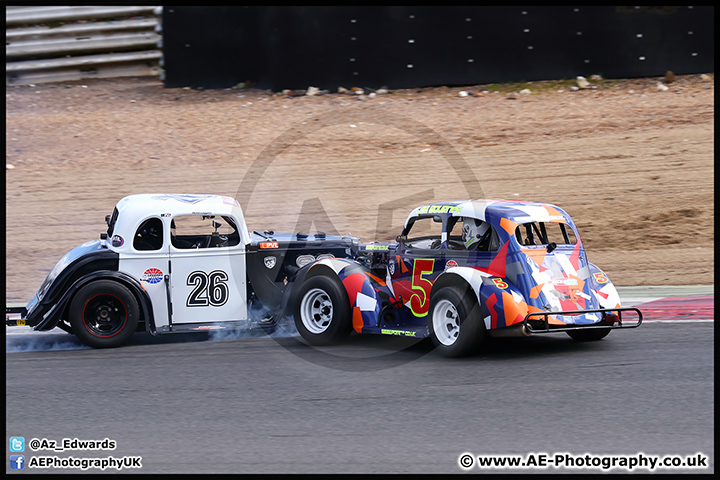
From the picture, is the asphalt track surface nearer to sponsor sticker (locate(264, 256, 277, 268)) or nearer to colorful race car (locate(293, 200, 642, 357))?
colorful race car (locate(293, 200, 642, 357))

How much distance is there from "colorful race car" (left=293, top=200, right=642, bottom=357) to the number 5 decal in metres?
0.01

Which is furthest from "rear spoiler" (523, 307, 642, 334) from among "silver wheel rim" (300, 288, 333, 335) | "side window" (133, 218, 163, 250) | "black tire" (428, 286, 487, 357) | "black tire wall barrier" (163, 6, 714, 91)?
"black tire wall barrier" (163, 6, 714, 91)

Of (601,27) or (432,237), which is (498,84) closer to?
(601,27)

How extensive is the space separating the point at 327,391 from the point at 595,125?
11320mm

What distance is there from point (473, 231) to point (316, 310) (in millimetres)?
2030

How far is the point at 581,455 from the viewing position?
200 inches

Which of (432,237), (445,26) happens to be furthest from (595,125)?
(432,237)

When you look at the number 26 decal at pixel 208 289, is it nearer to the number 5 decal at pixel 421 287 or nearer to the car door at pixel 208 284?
the car door at pixel 208 284

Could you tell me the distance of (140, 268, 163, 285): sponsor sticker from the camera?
8.63 metres

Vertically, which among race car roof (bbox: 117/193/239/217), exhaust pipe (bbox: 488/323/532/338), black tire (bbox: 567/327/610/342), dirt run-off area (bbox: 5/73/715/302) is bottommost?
black tire (bbox: 567/327/610/342)

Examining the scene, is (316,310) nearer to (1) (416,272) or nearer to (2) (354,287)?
(2) (354,287)

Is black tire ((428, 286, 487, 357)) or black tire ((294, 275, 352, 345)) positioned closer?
black tire ((428, 286, 487, 357))

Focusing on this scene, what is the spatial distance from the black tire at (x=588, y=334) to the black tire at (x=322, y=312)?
2483 mm

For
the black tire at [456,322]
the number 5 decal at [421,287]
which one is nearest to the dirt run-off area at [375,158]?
the number 5 decal at [421,287]
